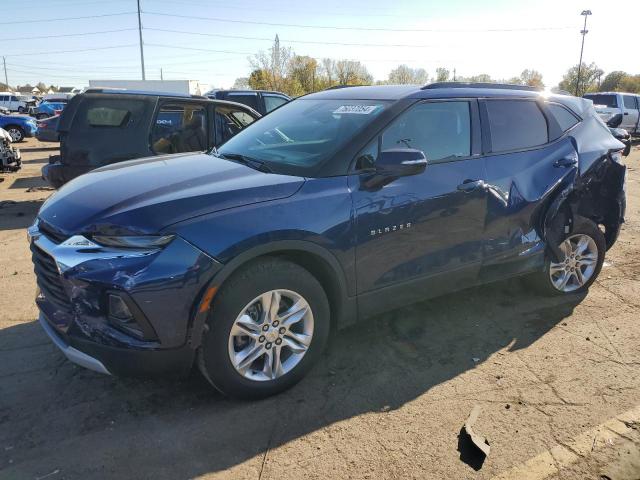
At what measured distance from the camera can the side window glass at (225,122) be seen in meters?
7.30

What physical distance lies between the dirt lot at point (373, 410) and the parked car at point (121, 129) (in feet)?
10.1

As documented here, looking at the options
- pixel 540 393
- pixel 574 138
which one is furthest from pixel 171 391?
pixel 574 138

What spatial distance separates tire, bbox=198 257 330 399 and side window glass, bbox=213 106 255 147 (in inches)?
186

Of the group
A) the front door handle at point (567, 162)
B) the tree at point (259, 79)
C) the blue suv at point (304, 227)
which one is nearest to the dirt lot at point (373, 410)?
the blue suv at point (304, 227)

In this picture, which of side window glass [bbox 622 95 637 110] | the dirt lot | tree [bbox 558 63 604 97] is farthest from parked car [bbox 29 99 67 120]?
tree [bbox 558 63 604 97]

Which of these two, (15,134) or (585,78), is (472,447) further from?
(585,78)

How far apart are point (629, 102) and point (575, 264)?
2197 centimetres

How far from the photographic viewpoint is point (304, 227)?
288 cm

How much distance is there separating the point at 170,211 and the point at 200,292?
46cm

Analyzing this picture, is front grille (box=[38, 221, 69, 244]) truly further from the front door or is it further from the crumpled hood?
the front door

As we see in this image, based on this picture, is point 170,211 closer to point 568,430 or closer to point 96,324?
point 96,324

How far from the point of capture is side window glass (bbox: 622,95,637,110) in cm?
2197

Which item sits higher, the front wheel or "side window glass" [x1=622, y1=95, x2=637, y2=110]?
"side window glass" [x1=622, y1=95, x2=637, y2=110]

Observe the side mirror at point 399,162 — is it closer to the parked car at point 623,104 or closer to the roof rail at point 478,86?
the roof rail at point 478,86
